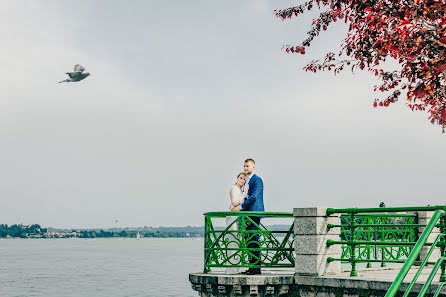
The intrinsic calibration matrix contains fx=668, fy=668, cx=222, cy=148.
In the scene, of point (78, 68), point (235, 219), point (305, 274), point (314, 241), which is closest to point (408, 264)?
point (314, 241)

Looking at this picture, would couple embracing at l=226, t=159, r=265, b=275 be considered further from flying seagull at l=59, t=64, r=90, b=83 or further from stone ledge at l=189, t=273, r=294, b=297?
flying seagull at l=59, t=64, r=90, b=83

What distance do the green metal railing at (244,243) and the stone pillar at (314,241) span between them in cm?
41

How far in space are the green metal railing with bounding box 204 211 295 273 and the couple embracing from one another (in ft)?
0.07

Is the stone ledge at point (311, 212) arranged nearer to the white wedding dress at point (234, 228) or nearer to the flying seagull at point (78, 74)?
the white wedding dress at point (234, 228)

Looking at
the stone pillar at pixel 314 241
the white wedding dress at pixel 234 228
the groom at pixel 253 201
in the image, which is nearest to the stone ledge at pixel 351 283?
the stone pillar at pixel 314 241

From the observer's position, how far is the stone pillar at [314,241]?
11961 mm

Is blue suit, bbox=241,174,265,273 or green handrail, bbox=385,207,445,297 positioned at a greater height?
blue suit, bbox=241,174,265,273

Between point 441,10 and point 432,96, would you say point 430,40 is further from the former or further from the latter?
point 432,96

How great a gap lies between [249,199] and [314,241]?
1.49m

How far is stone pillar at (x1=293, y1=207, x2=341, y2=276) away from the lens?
39.2 feet

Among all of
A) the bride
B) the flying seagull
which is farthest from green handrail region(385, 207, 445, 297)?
the flying seagull

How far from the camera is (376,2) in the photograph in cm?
1172

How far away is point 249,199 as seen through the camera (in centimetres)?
1262

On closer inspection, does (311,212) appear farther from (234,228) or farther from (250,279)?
(250,279)
